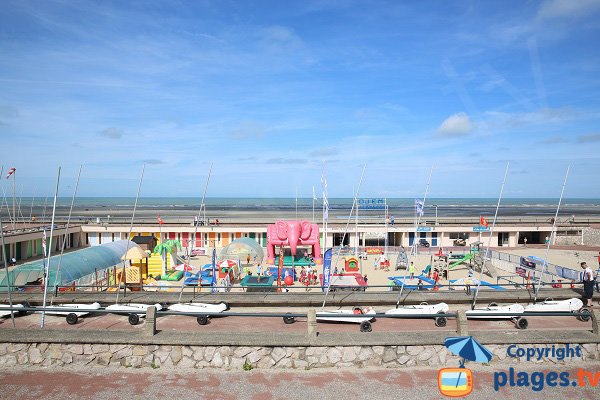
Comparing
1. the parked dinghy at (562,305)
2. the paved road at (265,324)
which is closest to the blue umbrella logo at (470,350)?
the paved road at (265,324)

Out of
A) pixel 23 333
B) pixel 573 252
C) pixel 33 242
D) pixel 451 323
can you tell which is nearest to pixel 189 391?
pixel 23 333

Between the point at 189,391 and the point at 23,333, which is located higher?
the point at 23,333

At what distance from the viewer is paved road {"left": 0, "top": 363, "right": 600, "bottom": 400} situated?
344 inches

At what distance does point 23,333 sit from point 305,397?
7103 mm

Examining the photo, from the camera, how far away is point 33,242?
4044cm

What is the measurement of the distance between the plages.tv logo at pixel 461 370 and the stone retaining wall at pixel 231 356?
2.31 feet

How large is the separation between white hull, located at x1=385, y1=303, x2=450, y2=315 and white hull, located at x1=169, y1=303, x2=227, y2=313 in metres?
5.58

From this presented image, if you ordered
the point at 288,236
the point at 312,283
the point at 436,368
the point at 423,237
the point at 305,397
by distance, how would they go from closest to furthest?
1. the point at 305,397
2. the point at 436,368
3. the point at 312,283
4. the point at 288,236
5. the point at 423,237

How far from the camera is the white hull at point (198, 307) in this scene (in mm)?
13733

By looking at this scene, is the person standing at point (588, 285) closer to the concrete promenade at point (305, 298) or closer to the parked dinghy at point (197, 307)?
the concrete promenade at point (305, 298)

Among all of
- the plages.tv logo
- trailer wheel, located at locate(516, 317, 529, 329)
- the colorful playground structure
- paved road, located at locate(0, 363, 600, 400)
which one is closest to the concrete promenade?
trailer wheel, located at locate(516, 317, 529, 329)

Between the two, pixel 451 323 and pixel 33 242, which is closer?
pixel 451 323

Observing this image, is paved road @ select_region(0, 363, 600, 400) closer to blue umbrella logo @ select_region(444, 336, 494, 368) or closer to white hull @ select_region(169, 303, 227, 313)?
blue umbrella logo @ select_region(444, 336, 494, 368)

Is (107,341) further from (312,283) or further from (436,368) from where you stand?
(312,283)
